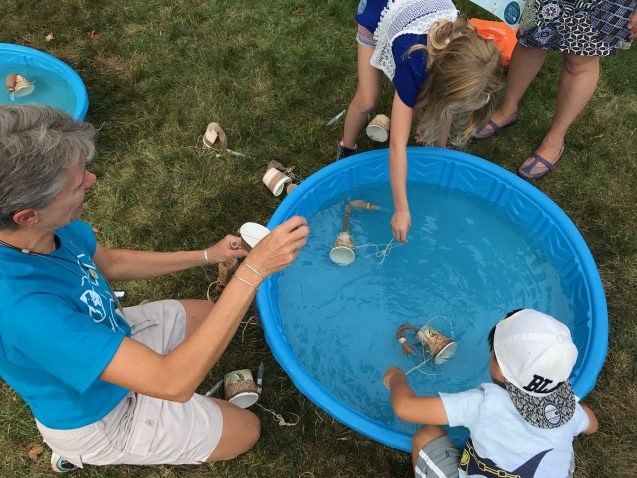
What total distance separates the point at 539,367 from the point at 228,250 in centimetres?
133

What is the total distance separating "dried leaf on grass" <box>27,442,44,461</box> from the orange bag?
372cm

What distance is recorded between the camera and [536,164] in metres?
3.30

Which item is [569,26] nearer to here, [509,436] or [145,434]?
[509,436]

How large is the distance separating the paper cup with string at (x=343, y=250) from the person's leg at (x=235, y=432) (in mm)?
1003

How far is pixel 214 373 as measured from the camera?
2.62 metres

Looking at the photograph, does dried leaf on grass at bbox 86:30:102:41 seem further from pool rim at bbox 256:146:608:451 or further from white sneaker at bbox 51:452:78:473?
white sneaker at bbox 51:452:78:473

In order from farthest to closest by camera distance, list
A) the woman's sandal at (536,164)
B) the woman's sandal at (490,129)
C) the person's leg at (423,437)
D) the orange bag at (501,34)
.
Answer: the orange bag at (501,34) → the woman's sandal at (490,129) → the woman's sandal at (536,164) → the person's leg at (423,437)

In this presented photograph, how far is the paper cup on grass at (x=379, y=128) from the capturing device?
332cm

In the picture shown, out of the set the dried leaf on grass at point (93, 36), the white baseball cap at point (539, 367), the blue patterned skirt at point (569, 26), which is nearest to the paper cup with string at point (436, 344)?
the white baseball cap at point (539, 367)

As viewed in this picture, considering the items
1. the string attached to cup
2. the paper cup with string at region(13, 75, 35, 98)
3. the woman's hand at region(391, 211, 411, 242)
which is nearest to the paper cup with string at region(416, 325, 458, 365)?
the string attached to cup

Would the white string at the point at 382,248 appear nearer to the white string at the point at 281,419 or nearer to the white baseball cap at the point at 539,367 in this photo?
the white string at the point at 281,419

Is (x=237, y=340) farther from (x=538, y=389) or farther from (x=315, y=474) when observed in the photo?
(x=538, y=389)

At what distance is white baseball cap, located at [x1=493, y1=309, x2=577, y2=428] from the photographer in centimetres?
168

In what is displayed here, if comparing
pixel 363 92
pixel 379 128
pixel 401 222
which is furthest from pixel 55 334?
pixel 379 128
